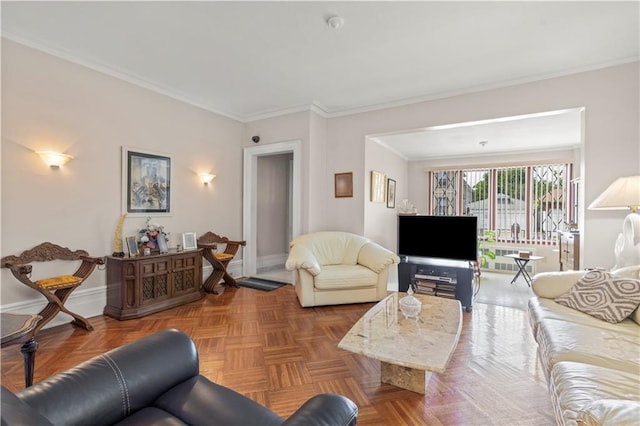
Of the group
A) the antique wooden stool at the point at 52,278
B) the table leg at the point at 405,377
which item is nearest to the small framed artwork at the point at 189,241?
the antique wooden stool at the point at 52,278

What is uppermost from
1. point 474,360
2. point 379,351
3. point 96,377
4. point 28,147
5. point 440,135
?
point 440,135

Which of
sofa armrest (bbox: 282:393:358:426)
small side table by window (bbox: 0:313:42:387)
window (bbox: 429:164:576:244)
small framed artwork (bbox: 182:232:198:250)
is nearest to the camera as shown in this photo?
sofa armrest (bbox: 282:393:358:426)

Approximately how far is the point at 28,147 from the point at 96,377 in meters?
2.85

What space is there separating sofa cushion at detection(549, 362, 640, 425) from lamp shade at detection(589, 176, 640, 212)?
168 cm

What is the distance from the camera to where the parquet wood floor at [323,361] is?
5.87 feet

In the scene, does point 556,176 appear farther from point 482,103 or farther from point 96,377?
point 96,377

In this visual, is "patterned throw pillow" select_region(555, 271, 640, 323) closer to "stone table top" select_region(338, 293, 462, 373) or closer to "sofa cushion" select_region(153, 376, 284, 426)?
"stone table top" select_region(338, 293, 462, 373)

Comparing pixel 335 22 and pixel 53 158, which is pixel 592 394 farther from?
pixel 53 158

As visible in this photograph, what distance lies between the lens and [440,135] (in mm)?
5145

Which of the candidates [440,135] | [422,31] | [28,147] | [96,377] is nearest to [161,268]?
[28,147]

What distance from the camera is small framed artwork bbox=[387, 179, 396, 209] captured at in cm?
580

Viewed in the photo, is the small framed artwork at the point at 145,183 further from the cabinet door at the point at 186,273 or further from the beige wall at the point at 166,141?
the cabinet door at the point at 186,273

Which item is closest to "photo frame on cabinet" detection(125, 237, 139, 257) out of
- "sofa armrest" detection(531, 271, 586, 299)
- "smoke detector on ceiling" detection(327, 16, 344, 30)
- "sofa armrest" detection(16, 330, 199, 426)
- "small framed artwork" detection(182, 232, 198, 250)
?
"small framed artwork" detection(182, 232, 198, 250)

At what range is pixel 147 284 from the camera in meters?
3.34
